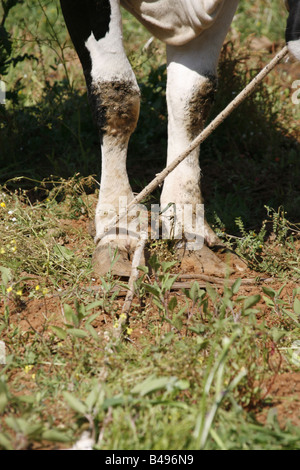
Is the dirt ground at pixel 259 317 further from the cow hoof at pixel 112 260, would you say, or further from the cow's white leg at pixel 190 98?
the cow's white leg at pixel 190 98

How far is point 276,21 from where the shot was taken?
19.7 ft

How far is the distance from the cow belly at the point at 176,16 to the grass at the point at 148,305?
0.95 meters

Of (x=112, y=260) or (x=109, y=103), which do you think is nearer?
(x=112, y=260)

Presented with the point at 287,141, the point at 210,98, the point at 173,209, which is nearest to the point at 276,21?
the point at 287,141

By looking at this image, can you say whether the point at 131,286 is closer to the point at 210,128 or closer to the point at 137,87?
the point at 210,128

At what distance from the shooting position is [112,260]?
2.68m

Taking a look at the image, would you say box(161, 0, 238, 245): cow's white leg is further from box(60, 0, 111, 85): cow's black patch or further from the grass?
box(60, 0, 111, 85): cow's black patch

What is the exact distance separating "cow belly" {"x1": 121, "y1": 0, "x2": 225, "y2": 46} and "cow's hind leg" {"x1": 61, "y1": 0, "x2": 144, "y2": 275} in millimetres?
185

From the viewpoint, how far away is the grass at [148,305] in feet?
5.68

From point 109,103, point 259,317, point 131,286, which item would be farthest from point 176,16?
point 259,317

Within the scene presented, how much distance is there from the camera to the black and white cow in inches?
110

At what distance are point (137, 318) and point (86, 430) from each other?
0.77 metres

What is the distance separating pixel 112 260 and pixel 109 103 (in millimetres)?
767
